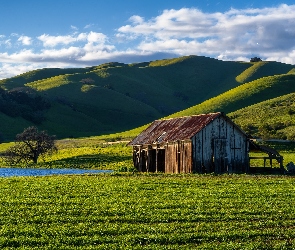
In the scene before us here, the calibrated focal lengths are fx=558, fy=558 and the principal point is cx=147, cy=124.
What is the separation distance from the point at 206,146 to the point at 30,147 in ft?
114

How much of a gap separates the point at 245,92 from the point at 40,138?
9162cm

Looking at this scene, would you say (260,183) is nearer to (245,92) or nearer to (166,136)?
(166,136)

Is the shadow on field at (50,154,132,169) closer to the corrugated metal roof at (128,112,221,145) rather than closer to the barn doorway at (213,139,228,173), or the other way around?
the corrugated metal roof at (128,112,221,145)

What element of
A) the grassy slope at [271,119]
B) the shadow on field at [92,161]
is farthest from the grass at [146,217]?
the grassy slope at [271,119]

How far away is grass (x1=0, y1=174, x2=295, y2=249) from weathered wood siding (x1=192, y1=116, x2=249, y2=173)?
15691 mm

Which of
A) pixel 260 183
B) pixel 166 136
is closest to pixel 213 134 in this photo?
pixel 166 136

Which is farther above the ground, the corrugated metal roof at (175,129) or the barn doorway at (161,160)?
the corrugated metal roof at (175,129)

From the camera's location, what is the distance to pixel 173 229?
20203mm

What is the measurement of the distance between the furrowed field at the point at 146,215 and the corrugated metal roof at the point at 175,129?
1441 centimetres

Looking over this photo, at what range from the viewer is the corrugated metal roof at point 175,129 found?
51.1 m

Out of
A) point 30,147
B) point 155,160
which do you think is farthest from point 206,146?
point 30,147

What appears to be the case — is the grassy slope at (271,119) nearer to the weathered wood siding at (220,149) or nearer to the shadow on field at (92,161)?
the shadow on field at (92,161)

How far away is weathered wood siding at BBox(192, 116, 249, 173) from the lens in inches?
1989

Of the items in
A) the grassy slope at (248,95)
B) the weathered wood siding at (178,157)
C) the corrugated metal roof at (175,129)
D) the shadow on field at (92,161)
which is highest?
the grassy slope at (248,95)
